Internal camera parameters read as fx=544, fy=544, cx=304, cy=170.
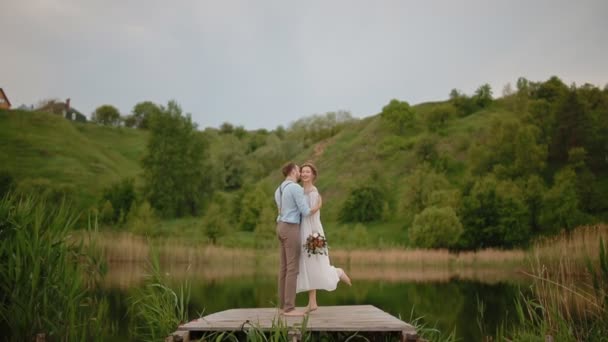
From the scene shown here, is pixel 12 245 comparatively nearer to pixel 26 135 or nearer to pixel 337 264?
pixel 337 264

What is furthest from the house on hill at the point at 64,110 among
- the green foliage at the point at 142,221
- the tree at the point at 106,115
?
the green foliage at the point at 142,221

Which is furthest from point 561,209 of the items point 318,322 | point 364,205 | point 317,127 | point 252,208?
point 317,127

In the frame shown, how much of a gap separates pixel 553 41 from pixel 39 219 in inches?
2802

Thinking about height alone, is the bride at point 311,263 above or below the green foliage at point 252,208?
below

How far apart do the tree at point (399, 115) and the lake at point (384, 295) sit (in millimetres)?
Answer: 58176

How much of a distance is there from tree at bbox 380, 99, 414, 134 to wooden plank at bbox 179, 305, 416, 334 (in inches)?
3342

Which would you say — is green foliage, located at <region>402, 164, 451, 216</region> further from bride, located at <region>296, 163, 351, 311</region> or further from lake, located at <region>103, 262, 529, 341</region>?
bride, located at <region>296, 163, 351, 311</region>

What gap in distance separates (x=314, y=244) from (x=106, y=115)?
126381 millimetres

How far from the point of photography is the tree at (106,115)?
124 metres

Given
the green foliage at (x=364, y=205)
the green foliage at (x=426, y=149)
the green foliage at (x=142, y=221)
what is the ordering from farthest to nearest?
1. the green foliage at (x=426, y=149)
2. the green foliage at (x=364, y=205)
3. the green foliage at (x=142, y=221)

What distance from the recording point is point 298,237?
8.46 metres

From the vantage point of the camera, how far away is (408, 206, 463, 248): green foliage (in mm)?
44844

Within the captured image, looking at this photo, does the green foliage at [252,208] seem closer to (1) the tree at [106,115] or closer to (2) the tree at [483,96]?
(2) the tree at [483,96]

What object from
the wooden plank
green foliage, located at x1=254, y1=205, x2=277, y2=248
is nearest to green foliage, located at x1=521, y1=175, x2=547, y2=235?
green foliage, located at x1=254, y1=205, x2=277, y2=248
